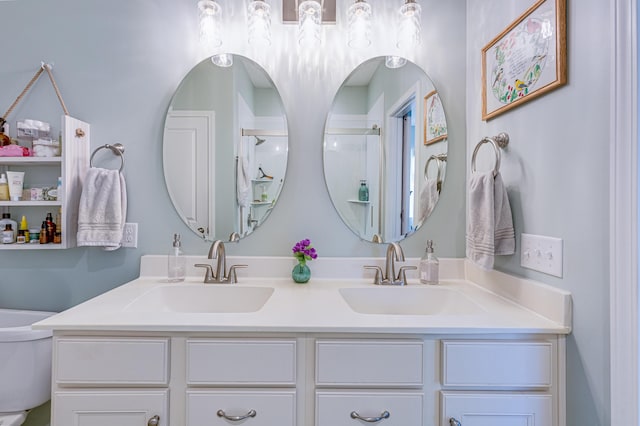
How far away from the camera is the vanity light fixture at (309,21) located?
4.85ft

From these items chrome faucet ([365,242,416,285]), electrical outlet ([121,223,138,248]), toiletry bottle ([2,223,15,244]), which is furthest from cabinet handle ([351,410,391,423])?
toiletry bottle ([2,223,15,244])

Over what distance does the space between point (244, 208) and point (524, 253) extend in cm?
118

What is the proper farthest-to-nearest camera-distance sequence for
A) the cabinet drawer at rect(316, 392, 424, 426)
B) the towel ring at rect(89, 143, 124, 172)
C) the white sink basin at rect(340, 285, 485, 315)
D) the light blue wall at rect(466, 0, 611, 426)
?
the towel ring at rect(89, 143, 124, 172) → the white sink basin at rect(340, 285, 485, 315) → the cabinet drawer at rect(316, 392, 424, 426) → the light blue wall at rect(466, 0, 611, 426)

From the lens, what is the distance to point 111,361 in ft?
3.20

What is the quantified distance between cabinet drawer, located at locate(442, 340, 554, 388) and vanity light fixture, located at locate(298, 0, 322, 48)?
137cm

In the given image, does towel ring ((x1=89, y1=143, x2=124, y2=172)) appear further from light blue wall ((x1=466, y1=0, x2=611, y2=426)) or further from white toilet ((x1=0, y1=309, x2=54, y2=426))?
light blue wall ((x1=466, y1=0, x2=611, y2=426))

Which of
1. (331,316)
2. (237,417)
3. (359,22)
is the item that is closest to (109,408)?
(237,417)

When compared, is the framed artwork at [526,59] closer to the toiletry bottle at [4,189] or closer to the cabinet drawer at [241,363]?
the cabinet drawer at [241,363]

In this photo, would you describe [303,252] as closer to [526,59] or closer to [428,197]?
[428,197]

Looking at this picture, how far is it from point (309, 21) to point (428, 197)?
98 cm

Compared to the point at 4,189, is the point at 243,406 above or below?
below

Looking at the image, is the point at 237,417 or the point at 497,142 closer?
the point at 237,417

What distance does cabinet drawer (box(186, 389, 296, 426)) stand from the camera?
0.97m

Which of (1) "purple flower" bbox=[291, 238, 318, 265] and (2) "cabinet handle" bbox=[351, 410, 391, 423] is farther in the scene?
(1) "purple flower" bbox=[291, 238, 318, 265]
